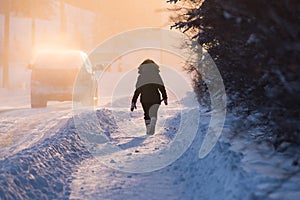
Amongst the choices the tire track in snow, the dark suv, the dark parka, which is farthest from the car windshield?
the dark parka

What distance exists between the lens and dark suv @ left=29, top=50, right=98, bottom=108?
48.4 feet

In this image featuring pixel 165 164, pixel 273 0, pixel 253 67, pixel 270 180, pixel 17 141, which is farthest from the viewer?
pixel 17 141

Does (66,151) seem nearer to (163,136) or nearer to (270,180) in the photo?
(163,136)

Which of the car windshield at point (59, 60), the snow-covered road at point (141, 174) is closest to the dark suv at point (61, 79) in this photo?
the car windshield at point (59, 60)

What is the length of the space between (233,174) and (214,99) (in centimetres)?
586

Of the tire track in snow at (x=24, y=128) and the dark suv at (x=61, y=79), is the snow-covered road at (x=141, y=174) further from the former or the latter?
the dark suv at (x=61, y=79)

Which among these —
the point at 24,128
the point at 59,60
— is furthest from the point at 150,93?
the point at 59,60

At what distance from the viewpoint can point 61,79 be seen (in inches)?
585

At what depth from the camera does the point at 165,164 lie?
7.34m

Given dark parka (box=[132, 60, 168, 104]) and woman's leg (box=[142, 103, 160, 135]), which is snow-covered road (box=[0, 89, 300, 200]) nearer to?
woman's leg (box=[142, 103, 160, 135])

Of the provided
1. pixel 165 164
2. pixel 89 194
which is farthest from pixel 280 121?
pixel 165 164

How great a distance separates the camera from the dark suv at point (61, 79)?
48.4 ft

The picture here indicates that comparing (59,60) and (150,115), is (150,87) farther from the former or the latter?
(59,60)

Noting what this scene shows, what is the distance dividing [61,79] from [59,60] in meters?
0.68
